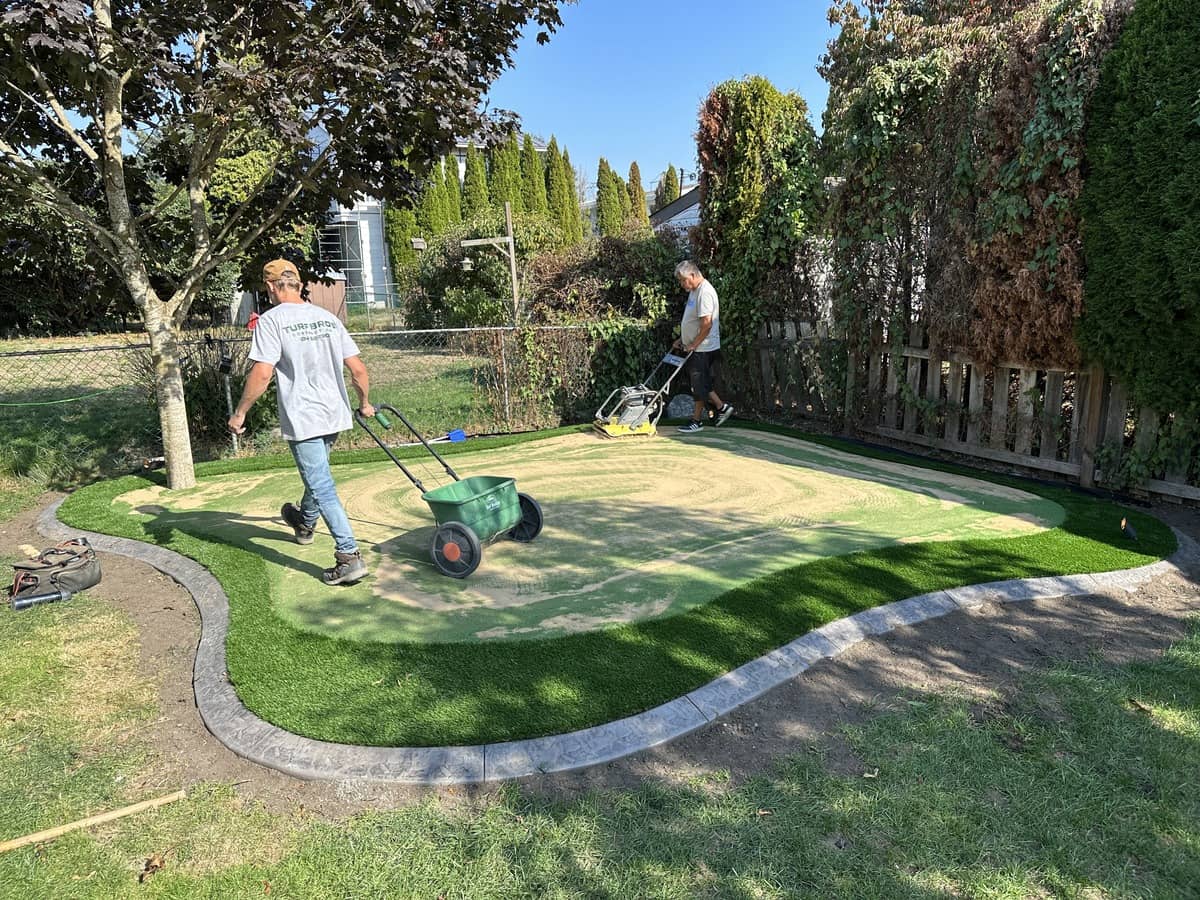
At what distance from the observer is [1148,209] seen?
4824 millimetres

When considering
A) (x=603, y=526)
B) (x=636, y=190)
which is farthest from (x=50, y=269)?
(x=636, y=190)

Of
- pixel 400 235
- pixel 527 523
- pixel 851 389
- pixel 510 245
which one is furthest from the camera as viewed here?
pixel 400 235

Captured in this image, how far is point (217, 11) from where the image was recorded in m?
5.40

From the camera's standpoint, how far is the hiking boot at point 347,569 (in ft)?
13.5

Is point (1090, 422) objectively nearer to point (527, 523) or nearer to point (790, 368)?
point (790, 368)

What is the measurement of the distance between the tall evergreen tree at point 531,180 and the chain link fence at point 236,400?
2351 cm

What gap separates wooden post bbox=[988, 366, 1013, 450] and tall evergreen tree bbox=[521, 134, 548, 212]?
2936 centimetres

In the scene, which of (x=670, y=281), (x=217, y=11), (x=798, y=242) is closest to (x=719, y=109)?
(x=798, y=242)

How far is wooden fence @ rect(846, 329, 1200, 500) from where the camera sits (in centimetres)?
532

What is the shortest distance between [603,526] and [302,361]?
2.19m

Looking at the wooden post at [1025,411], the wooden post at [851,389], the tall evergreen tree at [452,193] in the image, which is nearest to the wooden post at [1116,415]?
the wooden post at [1025,411]

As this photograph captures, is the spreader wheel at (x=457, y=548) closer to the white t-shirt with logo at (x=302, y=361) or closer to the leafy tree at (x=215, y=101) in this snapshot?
the white t-shirt with logo at (x=302, y=361)

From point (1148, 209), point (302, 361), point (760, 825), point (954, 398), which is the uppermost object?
point (1148, 209)

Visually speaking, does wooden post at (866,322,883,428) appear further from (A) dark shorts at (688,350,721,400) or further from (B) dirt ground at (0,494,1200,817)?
(B) dirt ground at (0,494,1200,817)
